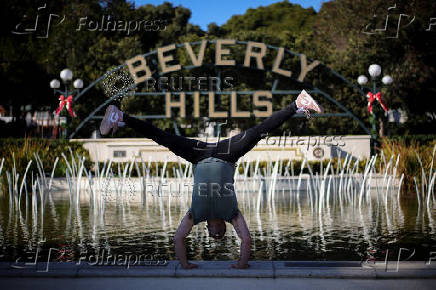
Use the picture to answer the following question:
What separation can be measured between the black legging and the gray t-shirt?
0.11 m

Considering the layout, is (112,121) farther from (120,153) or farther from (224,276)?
(120,153)

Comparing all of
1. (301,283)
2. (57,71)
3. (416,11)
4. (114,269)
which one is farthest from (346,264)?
(57,71)

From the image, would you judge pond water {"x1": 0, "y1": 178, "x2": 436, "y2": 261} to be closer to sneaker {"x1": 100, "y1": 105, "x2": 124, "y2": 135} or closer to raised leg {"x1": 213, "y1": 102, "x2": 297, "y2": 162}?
raised leg {"x1": 213, "y1": 102, "x2": 297, "y2": 162}

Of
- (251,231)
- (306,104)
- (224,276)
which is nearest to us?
(224,276)

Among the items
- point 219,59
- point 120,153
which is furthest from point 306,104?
point 120,153

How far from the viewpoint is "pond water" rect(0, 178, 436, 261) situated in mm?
7539

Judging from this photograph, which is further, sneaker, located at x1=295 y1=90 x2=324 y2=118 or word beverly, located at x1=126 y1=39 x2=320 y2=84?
word beverly, located at x1=126 y1=39 x2=320 y2=84

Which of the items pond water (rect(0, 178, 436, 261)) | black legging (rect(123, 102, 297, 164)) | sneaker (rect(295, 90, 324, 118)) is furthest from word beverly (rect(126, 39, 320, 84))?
black legging (rect(123, 102, 297, 164))

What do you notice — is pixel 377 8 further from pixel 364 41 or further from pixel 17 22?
pixel 17 22

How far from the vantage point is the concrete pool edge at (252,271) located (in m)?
5.74

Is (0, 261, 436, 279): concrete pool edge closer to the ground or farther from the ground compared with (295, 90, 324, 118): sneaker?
closer to the ground

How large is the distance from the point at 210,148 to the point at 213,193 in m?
0.52

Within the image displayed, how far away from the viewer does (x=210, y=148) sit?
625cm

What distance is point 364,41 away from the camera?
126 ft
